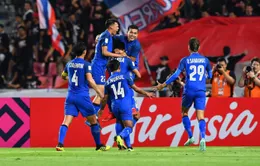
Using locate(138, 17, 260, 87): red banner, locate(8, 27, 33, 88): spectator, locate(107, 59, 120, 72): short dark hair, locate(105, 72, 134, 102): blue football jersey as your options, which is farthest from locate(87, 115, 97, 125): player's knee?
locate(8, 27, 33, 88): spectator

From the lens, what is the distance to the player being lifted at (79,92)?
54.5ft

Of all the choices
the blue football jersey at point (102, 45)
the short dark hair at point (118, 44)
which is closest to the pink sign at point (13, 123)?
the blue football jersey at point (102, 45)

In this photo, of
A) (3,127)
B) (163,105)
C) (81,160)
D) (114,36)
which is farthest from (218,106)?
(81,160)

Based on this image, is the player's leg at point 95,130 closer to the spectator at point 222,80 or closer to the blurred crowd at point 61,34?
the spectator at point 222,80

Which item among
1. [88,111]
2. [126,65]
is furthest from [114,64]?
[88,111]

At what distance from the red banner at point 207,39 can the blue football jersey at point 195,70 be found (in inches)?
215

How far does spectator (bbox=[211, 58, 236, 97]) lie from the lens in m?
20.4

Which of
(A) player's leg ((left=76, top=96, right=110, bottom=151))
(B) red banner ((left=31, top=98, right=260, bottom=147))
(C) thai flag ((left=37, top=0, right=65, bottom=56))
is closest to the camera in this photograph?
(A) player's leg ((left=76, top=96, right=110, bottom=151))

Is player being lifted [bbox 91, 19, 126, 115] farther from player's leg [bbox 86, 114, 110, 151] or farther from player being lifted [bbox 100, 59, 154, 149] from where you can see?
player's leg [bbox 86, 114, 110, 151]

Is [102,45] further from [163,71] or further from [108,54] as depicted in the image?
[163,71]

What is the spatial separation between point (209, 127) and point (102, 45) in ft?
12.1

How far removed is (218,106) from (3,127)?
462cm

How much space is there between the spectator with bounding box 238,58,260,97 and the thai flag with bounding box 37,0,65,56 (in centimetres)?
522

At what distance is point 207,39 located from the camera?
23.6 meters
